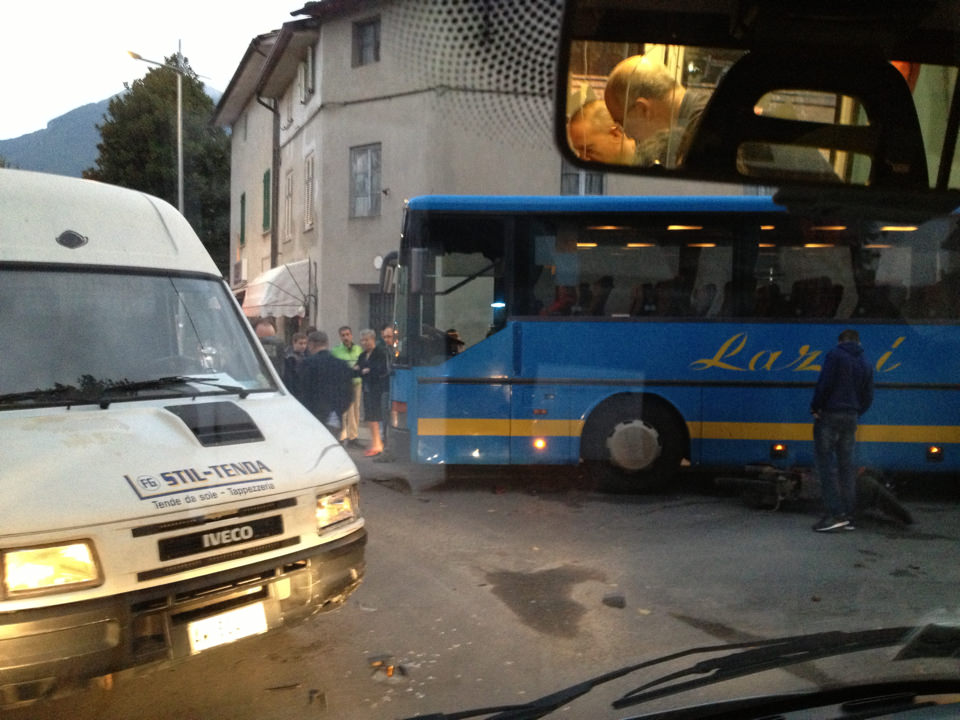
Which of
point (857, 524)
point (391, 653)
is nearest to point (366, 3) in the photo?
point (857, 524)

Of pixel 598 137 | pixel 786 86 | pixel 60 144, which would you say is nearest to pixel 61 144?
pixel 60 144

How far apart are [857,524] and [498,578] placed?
154 inches

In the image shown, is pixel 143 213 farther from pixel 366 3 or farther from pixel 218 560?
pixel 366 3

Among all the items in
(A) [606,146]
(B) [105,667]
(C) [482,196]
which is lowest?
(B) [105,667]

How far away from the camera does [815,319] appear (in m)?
9.36

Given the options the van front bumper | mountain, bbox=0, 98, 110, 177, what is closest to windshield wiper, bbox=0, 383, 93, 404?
the van front bumper

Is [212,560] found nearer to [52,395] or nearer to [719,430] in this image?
[52,395]

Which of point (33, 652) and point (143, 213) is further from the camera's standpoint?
point (143, 213)

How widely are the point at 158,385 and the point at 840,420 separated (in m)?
6.15

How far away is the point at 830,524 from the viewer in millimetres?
7941

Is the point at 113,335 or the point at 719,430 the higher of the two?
the point at 113,335

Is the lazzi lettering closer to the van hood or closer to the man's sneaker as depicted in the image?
the man's sneaker

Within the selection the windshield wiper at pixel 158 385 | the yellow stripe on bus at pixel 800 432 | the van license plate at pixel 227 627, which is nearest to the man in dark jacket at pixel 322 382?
the yellow stripe on bus at pixel 800 432

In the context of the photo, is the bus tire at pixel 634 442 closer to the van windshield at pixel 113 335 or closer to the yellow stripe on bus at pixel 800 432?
the yellow stripe on bus at pixel 800 432
